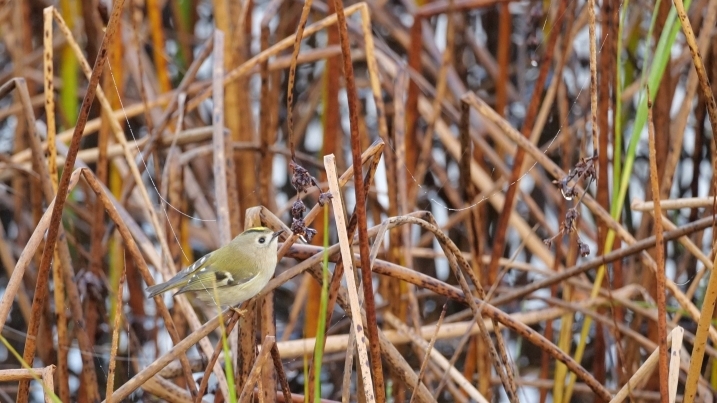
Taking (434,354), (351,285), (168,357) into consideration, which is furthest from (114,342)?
(434,354)

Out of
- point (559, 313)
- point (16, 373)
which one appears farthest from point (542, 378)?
point (16, 373)

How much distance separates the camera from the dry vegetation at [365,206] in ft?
5.41

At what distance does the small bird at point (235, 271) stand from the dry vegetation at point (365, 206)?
0.05m

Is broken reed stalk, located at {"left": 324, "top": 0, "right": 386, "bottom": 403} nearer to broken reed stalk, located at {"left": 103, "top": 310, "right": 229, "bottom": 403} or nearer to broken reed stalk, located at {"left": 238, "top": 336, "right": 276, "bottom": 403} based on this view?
broken reed stalk, located at {"left": 238, "top": 336, "right": 276, "bottom": 403}

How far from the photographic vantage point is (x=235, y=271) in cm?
210

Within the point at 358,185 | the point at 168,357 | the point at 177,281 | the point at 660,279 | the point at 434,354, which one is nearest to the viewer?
the point at 358,185

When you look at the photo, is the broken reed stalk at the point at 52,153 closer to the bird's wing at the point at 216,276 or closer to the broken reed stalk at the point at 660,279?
the bird's wing at the point at 216,276

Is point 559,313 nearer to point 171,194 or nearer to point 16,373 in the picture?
point 171,194

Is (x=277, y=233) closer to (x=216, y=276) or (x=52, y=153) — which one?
(x=216, y=276)

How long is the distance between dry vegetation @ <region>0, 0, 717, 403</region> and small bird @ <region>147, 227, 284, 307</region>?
5cm

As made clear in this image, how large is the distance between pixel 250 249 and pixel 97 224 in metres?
0.99

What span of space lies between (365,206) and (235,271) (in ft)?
2.47

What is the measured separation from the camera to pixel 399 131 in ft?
8.74

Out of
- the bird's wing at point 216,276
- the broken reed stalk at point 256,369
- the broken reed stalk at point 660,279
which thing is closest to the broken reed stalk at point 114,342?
the broken reed stalk at point 256,369
